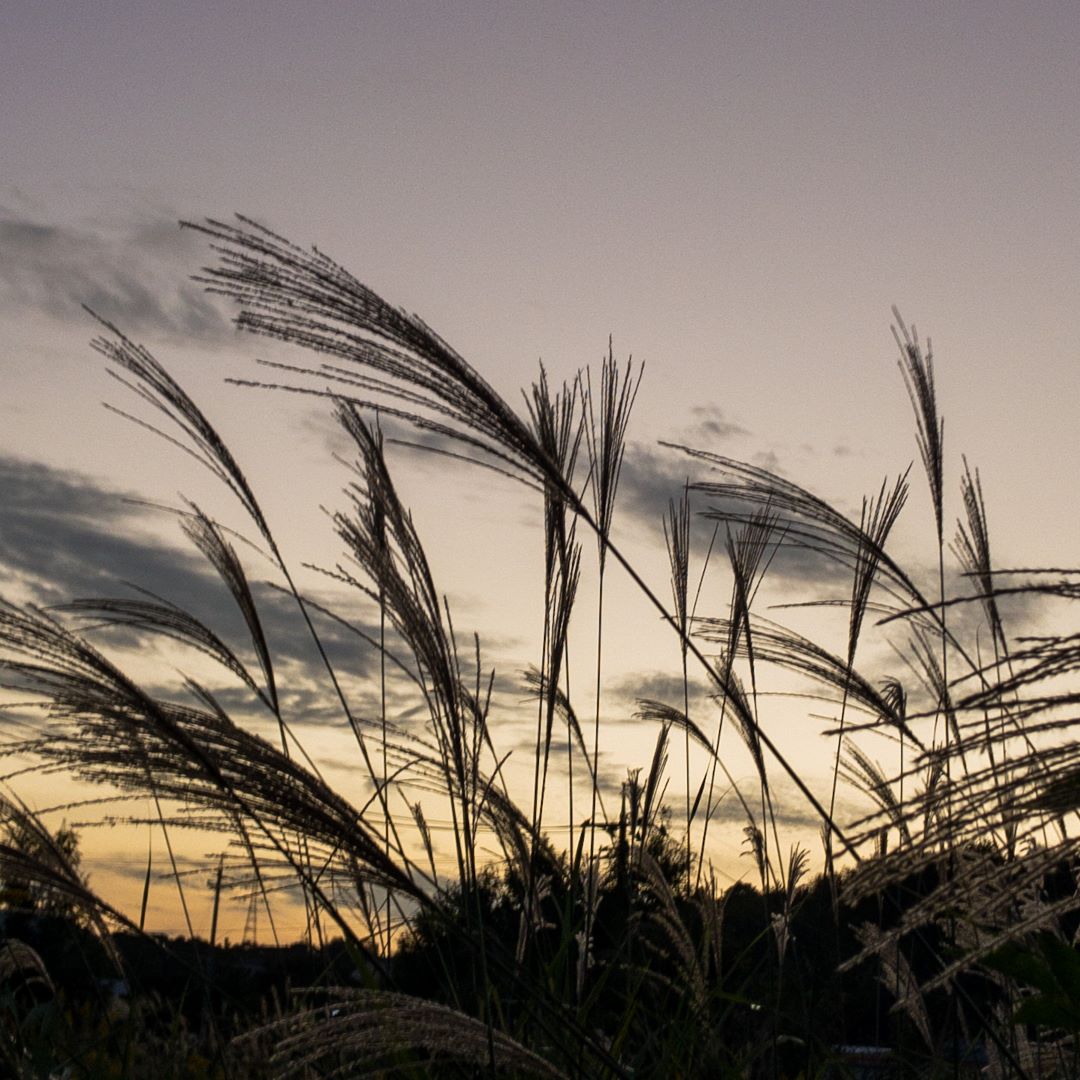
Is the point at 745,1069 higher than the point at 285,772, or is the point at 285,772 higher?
the point at 285,772

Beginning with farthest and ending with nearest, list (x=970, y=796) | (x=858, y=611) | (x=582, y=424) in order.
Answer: (x=858, y=611)
(x=582, y=424)
(x=970, y=796)

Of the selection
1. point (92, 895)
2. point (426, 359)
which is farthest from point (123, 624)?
point (426, 359)

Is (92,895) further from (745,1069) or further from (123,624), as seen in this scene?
(745,1069)

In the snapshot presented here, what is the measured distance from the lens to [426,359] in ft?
6.84

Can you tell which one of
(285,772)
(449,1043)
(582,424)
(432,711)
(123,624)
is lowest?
(449,1043)

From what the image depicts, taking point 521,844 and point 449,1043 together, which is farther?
point 521,844

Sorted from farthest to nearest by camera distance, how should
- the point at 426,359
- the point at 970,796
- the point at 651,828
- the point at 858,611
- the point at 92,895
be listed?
the point at 651,828
the point at 858,611
the point at 92,895
the point at 426,359
the point at 970,796

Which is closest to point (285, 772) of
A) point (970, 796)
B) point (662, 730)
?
point (970, 796)

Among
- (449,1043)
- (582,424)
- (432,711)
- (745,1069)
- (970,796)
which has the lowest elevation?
(745,1069)

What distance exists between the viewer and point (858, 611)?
334 cm

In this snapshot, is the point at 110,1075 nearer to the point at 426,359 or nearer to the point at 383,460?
the point at 383,460

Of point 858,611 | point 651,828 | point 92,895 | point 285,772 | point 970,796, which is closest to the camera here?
point 970,796

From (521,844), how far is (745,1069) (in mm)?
853

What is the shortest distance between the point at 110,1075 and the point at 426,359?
2.40 metres
